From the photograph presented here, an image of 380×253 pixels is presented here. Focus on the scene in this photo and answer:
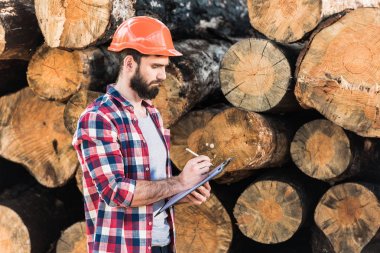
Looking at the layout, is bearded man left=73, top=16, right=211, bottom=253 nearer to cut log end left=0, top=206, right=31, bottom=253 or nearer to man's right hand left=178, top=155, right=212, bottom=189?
man's right hand left=178, top=155, right=212, bottom=189

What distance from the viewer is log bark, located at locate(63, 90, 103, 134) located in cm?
380

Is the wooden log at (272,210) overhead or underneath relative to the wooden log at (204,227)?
overhead

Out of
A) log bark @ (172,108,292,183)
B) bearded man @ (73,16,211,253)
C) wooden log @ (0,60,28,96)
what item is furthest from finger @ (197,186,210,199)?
wooden log @ (0,60,28,96)

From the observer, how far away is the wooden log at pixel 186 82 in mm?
3762

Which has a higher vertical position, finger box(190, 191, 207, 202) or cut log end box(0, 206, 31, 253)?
finger box(190, 191, 207, 202)

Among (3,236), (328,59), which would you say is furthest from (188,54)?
(3,236)

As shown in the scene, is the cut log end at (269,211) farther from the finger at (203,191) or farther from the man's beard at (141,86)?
the man's beard at (141,86)

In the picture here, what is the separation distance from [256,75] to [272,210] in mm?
773

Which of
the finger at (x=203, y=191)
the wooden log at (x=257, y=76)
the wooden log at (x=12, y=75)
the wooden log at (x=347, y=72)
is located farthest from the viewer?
the wooden log at (x=12, y=75)

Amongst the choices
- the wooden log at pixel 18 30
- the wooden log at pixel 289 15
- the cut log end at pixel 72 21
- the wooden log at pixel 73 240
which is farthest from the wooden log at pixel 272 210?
the wooden log at pixel 18 30

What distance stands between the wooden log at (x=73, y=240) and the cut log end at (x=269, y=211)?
99 centimetres

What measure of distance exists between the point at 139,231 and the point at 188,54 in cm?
181

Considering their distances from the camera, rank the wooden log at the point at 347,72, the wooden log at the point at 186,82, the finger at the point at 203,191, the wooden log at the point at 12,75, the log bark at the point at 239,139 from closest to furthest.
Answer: the finger at the point at 203,191 < the wooden log at the point at 347,72 < the log bark at the point at 239,139 < the wooden log at the point at 186,82 < the wooden log at the point at 12,75

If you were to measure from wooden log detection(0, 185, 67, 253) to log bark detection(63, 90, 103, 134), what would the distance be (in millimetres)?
715
